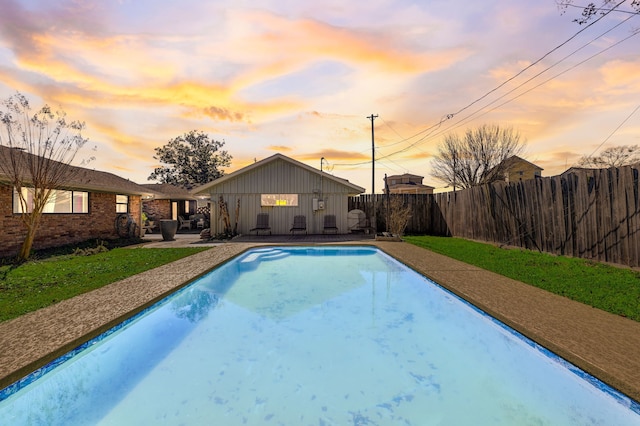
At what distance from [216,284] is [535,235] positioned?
9069 mm

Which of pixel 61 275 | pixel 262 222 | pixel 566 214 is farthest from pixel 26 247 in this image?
pixel 566 214

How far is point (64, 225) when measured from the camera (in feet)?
37.3

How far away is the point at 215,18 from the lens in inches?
316

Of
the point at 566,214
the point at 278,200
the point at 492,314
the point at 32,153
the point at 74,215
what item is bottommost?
the point at 492,314

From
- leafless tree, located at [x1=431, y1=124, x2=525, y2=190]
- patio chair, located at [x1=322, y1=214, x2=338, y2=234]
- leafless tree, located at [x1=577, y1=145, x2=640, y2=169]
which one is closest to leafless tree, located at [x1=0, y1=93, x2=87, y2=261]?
patio chair, located at [x1=322, y1=214, x2=338, y2=234]

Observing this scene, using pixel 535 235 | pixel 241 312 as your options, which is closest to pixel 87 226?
pixel 241 312

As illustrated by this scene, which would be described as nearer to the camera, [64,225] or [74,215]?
[64,225]

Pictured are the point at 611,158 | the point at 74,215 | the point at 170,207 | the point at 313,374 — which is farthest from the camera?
the point at 611,158

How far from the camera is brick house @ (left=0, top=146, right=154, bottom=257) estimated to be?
9.18m

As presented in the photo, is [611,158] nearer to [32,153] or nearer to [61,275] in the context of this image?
[61,275]

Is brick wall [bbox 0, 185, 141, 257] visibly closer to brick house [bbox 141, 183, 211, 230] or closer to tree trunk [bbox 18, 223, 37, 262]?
tree trunk [bbox 18, 223, 37, 262]

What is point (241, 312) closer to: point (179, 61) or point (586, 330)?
point (586, 330)

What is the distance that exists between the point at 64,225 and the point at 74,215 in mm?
641

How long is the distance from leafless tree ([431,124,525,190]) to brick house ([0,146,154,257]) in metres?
26.2
